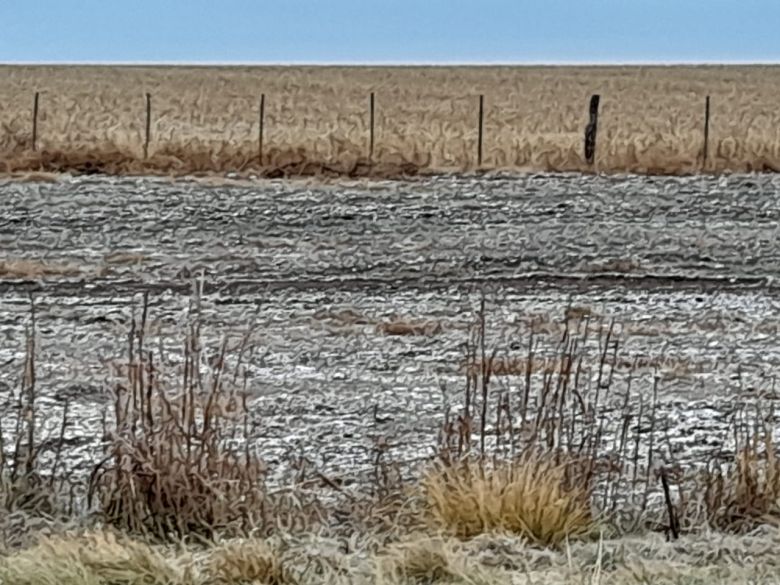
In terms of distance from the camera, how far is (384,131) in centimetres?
2944

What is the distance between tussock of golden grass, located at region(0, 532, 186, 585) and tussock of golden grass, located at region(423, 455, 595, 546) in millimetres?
1122

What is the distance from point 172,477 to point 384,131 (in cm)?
2387

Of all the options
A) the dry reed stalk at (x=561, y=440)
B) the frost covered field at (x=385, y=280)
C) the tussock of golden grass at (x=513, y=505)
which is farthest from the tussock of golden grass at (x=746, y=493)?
the frost covered field at (x=385, y=280)

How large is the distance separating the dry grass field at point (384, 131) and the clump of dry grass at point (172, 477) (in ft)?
50.2

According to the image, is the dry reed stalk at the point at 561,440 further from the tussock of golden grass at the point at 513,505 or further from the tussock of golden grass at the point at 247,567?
the tussock of golden grass at the point at 247,567

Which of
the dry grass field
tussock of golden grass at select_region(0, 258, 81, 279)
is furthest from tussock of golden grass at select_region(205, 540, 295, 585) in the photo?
the dry grass field

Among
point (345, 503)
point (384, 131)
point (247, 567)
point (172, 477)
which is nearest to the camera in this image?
point (247, 567)

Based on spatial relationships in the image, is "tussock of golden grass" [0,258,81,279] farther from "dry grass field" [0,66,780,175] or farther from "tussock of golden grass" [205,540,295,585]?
"tussock of golden grass" [205,540,295,585]

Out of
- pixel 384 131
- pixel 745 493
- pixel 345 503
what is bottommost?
pixel 345 503

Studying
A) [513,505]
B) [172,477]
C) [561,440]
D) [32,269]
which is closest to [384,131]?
[32,269]

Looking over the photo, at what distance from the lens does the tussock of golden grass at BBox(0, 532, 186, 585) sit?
5066 mm

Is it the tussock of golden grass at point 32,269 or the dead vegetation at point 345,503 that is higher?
the dead vegetation at point 345,503

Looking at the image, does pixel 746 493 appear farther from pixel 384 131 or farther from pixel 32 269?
pixel 384 131

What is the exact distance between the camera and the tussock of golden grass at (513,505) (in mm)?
5656
